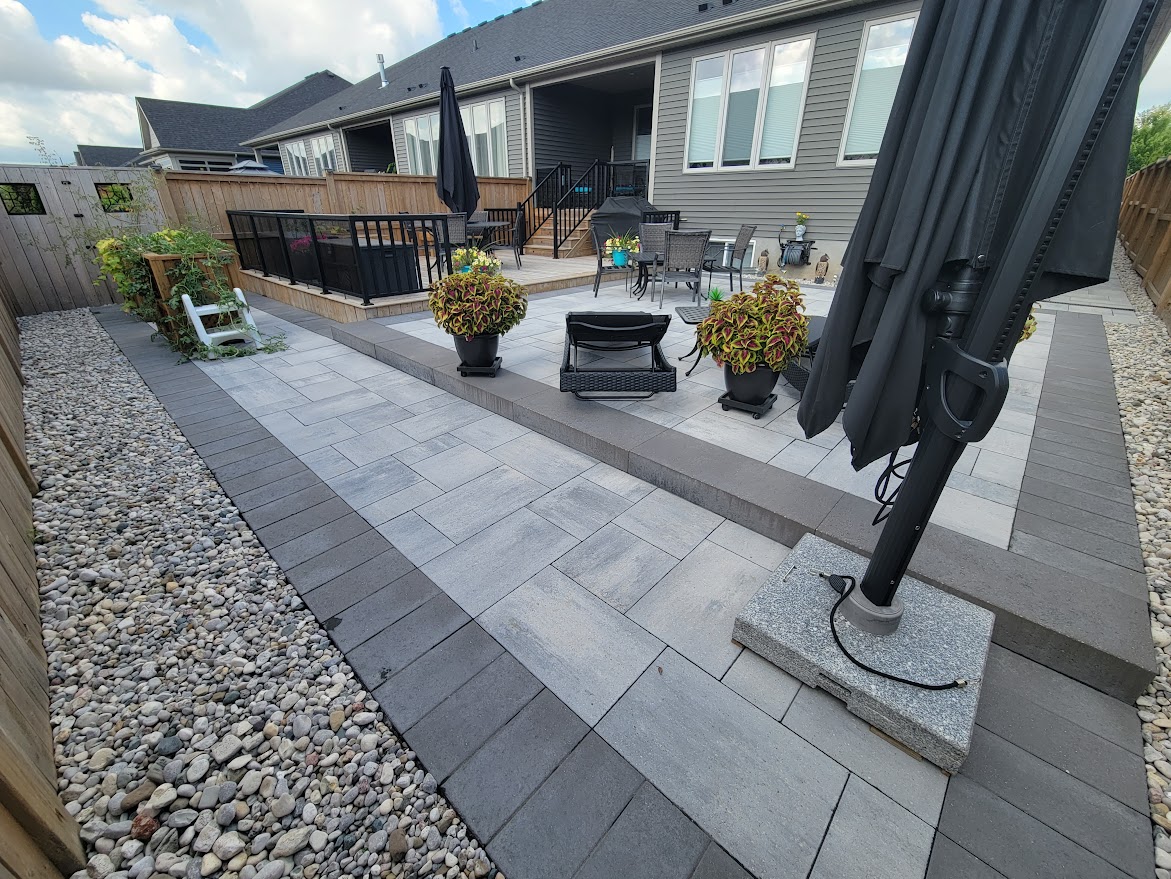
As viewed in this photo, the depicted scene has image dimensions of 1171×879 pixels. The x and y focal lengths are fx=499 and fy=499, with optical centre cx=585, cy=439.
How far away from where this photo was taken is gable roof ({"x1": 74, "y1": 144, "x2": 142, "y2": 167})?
2791 cm

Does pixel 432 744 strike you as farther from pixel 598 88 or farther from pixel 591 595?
pixel 598 88

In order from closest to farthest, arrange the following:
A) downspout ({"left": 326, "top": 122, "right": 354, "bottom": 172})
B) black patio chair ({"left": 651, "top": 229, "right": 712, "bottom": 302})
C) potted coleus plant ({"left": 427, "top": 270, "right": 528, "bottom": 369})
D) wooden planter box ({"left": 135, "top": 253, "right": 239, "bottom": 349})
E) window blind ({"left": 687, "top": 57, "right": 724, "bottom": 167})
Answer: potted coleus plant ({"left": 427, "top": 270, "right": 528, "bottom": 369}) → wooden planter box ({"left": 135, "top": 253, "right": 239, "bottom": 349}) → black patio chair ({"left": 651, "top": 229, "right": 712, "bottom": 302}) → window blind ({"left": 687, "top": 57, "right": 724, "bottom": 167}) → downspout ({"left": 326, "top": 122, "right": 354, "bottom": 172})

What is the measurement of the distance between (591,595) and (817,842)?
999mm

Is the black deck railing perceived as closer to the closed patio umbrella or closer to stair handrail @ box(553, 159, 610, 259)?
stair handrail @ box(553, 159, 610, 259)

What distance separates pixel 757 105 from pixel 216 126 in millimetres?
24383

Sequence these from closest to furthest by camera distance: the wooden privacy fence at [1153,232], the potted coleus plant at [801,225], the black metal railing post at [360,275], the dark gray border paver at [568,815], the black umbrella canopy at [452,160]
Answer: the dark gray border paver at [568,815], the black metal railing post at [360,275], the wooden privacy fence at [1153,232], the black umbrella canopy at [452,160], the potted coleus plant at [801,225]

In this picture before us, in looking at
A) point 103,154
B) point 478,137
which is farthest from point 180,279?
point 103,154

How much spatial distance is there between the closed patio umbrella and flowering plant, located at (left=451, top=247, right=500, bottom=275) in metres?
3.21

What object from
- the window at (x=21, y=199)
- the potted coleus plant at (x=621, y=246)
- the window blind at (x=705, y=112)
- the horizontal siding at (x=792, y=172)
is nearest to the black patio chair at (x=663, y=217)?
the horizontal siding at (x=792, y=172)

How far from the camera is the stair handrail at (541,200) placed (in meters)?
10.4

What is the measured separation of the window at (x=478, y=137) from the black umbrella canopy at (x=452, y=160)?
406 cm

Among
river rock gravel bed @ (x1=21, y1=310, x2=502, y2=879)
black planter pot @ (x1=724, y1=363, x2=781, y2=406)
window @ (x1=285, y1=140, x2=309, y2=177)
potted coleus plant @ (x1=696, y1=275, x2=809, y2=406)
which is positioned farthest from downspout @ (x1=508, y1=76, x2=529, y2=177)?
window @ (x1=285, y1=140, x2=309, y2=177)

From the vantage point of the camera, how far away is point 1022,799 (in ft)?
4.26

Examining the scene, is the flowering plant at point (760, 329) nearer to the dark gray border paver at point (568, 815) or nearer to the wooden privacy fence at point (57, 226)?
the dark gray border paver at point (568, 815)
